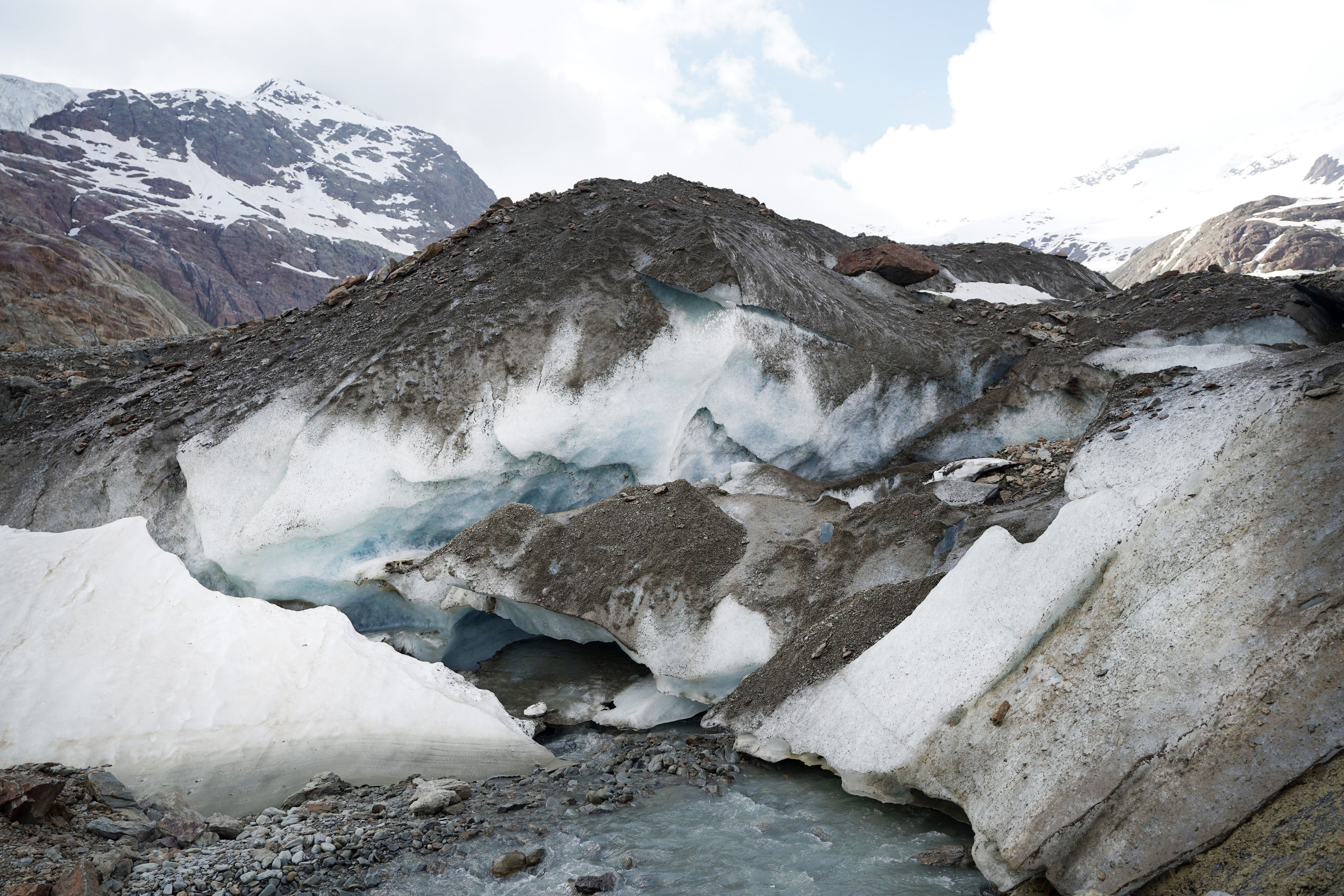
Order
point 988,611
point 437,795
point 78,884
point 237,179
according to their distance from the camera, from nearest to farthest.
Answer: point 78,884
point 988,611
point 437,795
point 237,179

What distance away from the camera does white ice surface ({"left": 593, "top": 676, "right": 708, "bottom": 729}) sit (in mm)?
7316

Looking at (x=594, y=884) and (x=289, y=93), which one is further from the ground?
(x=289, y=93)

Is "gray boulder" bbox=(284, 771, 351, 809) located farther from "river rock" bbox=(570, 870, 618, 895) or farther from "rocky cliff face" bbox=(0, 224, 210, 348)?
"rocky cliff face" bbox=(0, 224, 210, 348)

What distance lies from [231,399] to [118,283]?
23.8m

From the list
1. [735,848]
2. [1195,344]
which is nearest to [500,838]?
[735,848]

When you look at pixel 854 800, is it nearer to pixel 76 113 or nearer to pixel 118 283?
pixel 118 283

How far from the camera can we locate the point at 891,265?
13781 millimetres

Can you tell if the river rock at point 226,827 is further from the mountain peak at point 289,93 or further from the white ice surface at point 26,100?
the mountain peak at point 289,93

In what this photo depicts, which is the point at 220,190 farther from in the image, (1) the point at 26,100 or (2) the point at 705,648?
(2) the point at 705,648

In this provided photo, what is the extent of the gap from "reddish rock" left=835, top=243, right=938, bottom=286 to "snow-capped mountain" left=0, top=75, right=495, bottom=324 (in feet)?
201

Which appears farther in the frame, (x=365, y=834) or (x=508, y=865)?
(x=365, y=834)

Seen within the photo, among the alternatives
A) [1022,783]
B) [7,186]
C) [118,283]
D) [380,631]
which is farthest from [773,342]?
[7,186]

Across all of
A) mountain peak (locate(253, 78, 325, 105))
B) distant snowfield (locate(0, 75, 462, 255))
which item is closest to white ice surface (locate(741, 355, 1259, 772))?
distant snowfield (locate(0, 75, 462, 255))

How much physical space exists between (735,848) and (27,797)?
14.5 feet
